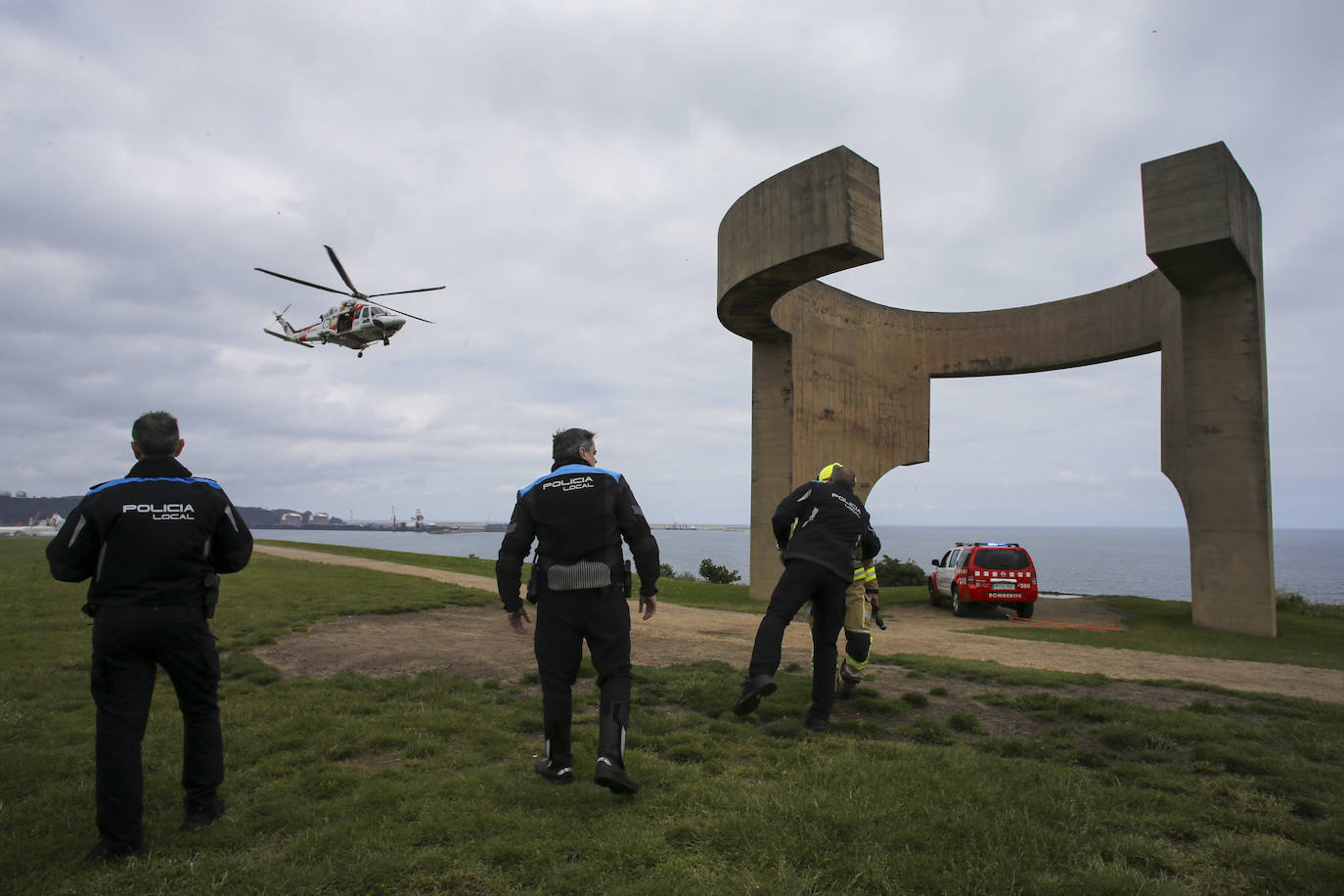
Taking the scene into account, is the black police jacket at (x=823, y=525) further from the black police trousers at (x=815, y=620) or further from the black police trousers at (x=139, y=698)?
the black police trousers at (x=139, y=698)

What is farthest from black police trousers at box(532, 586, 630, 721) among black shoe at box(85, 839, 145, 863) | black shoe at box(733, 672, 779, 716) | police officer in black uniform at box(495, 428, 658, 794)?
black shoe at box(85, 839, 145, 863)

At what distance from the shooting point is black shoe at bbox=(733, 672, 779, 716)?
4.42 meters

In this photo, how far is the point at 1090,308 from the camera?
1792cm

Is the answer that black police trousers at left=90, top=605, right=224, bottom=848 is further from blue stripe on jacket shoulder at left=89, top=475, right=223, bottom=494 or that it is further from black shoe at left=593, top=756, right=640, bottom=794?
black shoe at left=593, top=756, right=640, bottom=794

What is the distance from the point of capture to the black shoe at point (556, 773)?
365 centimetres

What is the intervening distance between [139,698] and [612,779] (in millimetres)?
2129

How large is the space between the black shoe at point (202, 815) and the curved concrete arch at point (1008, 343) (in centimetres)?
1081

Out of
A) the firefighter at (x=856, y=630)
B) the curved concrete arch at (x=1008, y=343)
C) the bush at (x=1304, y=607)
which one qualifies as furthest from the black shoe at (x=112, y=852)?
the bush at (x=1304, y=607)

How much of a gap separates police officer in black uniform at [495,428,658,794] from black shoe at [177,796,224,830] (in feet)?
4.80

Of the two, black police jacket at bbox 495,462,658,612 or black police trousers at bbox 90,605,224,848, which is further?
black police jacket at bbox 495,462,658,612

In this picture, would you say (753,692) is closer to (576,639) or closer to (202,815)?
(576,639)

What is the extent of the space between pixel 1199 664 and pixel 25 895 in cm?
1059

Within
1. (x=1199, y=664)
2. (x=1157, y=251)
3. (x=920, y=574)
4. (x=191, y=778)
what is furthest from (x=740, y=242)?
(x=920, y=574)

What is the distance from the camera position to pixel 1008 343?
63.2ft
